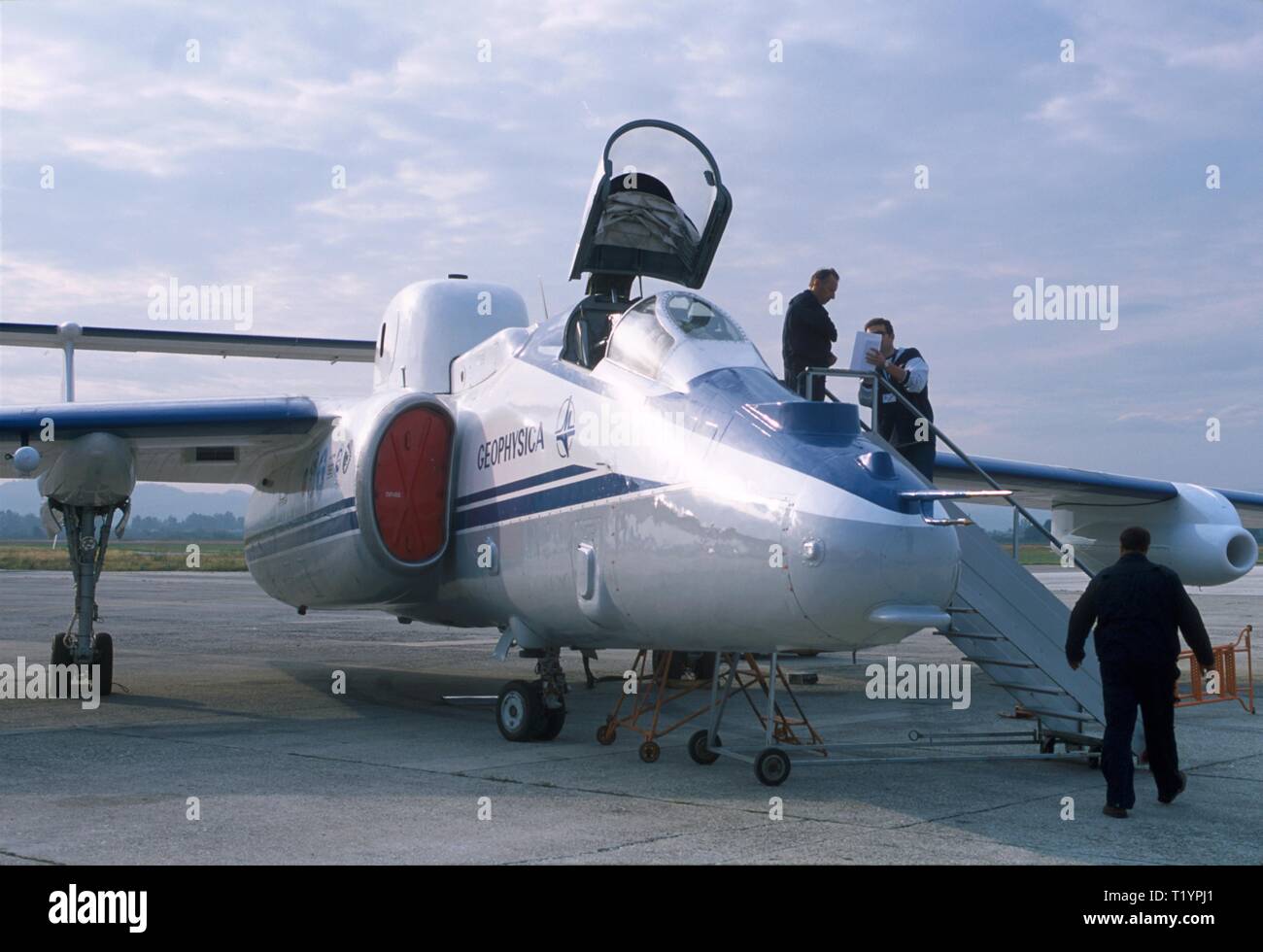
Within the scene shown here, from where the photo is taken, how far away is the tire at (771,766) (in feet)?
25.0

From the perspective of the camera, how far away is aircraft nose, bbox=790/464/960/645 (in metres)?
6.46

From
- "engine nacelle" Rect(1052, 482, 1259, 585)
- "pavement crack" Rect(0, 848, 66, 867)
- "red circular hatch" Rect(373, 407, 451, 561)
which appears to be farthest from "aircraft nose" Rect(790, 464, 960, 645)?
"engine nacelle" Rect(1052, 482, 1259, 585)

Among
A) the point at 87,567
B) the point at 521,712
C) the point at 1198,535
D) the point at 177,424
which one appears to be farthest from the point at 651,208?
the point at 1198,535

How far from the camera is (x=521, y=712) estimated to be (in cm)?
952

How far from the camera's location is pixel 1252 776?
8.62m

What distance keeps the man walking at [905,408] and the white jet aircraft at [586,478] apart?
148cm

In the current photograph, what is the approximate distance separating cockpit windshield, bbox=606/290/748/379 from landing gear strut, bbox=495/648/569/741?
241 cm

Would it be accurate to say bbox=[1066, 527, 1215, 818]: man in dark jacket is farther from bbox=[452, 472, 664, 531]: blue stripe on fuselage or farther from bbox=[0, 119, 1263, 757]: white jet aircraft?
bbox=[452, 472, 664, 531]: blue stripe on fuselage

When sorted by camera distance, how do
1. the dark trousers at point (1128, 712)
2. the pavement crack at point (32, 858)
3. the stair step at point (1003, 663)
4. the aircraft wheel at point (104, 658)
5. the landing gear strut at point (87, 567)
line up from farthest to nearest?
1. the aircraft wheel at point (104, 658)
2. the landing gear strut at point (87, 567)
3. the stair step at point (1003, 663)
4. the dark trousers at point (1128, 712)
5. the pavement crack at point (32, 858)

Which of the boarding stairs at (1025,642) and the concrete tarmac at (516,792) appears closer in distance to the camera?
the concrete tarmac at (516,792)

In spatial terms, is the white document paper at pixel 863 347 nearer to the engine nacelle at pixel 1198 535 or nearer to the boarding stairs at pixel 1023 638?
the boarding stairs at pixel 1023 638

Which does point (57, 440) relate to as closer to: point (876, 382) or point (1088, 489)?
point (876, 382)

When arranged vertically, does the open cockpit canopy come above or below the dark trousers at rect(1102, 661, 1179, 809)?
above

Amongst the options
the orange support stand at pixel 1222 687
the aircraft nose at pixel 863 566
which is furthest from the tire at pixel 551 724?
the orange support stand at pixel 1222 687
